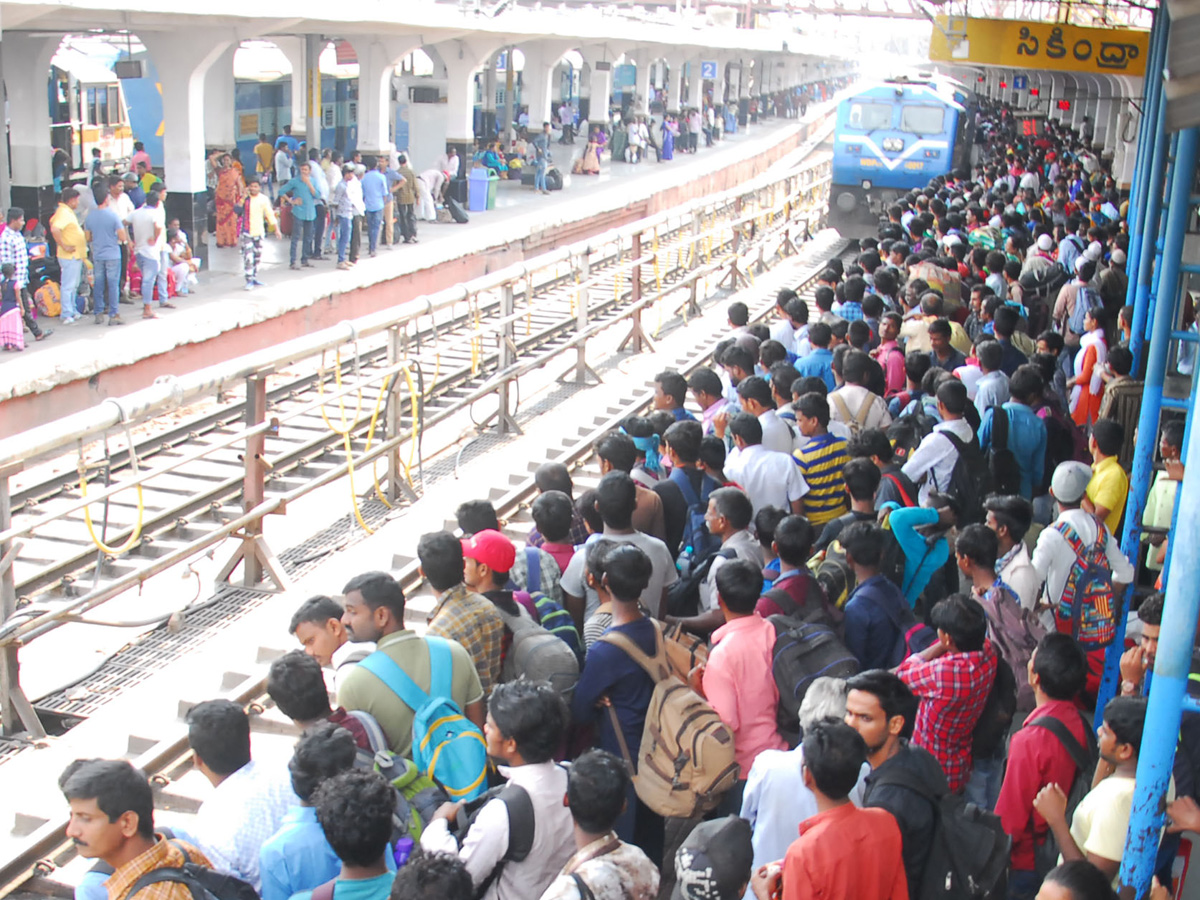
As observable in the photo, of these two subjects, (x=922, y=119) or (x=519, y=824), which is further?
(x=922, y=119)

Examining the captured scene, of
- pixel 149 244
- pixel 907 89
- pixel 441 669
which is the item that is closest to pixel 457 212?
pixel 907 89

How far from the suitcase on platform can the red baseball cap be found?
58.8ft

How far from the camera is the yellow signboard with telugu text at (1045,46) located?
13.2 m

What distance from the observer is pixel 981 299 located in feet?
A: 31.4

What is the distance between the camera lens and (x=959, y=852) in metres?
3.38

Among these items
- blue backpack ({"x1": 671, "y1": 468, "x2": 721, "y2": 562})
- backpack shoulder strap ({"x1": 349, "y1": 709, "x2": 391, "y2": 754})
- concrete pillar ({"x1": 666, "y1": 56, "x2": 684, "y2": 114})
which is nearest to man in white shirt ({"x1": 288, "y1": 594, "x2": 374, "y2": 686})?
backpack shoulder strap ({"x1": 349, "y1": 709, "x2": 391, "y2": 754})

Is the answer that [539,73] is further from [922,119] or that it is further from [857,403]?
[857,403]

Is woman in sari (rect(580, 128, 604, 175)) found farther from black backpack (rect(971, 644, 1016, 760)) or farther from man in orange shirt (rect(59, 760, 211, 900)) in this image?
man in orange shirt (rect(59, 760, 211, 900))

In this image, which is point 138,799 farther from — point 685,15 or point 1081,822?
point 685,15

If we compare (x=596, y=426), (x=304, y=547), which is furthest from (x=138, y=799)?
(x=596, y=426)

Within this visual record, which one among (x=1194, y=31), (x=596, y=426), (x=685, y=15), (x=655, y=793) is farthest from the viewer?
(x=685, y=15)

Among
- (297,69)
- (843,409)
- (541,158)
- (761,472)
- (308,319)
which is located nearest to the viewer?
(761,472)

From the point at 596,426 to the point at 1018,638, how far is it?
200 inches

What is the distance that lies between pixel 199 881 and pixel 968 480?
13.5 feet
